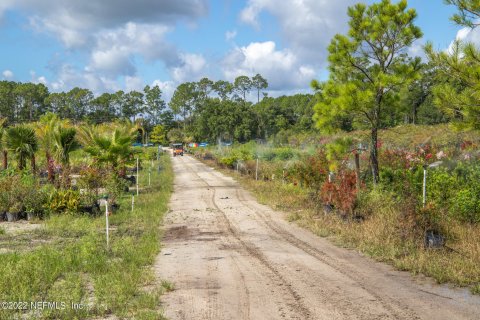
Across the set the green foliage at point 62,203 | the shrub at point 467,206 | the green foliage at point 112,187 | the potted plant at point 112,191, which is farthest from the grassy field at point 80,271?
the shrub at point 467,206

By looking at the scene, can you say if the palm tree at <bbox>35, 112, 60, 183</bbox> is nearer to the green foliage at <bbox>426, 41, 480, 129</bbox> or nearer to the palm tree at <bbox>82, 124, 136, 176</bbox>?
the palm tree at <bbox>82, 124, 136, 176</bbox>

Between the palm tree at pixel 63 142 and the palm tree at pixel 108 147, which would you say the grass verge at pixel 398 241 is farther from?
the palm tree at pixel 63 142

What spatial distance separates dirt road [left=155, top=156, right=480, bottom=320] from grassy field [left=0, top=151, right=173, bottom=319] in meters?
0.43

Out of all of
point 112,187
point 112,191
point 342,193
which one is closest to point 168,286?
point 342,193

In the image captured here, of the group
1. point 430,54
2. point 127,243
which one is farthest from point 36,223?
point 430,54

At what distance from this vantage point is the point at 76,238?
10.9 metres

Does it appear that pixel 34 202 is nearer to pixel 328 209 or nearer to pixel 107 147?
pixel 107 147

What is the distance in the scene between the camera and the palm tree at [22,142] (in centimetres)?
2031

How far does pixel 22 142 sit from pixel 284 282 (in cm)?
1666

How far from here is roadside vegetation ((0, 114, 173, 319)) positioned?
249 inches

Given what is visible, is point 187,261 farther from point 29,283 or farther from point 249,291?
point 29,283

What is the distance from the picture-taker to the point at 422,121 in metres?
50.2

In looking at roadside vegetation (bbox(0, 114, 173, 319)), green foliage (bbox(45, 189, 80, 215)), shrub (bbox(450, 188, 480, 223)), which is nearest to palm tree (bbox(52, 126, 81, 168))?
roadside vegetation (bbox(0, 114, 173, 319))

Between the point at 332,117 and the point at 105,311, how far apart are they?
8.90 m
